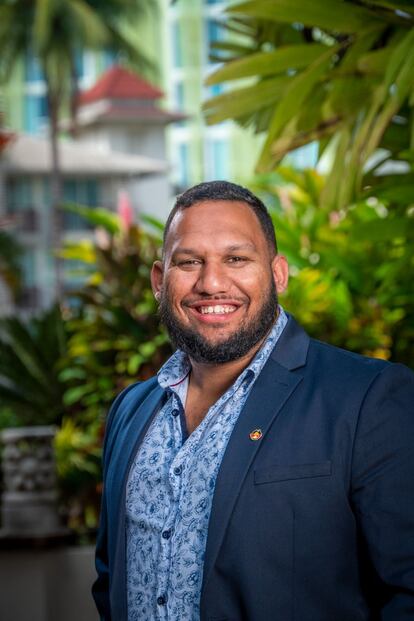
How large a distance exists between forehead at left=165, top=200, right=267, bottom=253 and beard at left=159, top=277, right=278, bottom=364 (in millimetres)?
124

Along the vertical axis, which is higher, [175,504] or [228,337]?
[228,337]

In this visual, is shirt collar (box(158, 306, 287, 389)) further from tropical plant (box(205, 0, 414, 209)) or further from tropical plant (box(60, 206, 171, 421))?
tropical plant (box(60, 206, 171, 421))

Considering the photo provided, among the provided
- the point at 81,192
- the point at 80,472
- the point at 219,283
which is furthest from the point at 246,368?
the point at 81,192

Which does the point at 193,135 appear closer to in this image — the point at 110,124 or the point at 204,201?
the point at 110,124

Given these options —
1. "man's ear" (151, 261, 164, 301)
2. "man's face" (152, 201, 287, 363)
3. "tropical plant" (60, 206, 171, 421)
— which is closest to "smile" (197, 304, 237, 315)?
"man's face" (152, 201, 287, 363)

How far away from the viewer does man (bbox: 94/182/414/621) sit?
2.38 metres

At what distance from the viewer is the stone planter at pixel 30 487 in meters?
10.4

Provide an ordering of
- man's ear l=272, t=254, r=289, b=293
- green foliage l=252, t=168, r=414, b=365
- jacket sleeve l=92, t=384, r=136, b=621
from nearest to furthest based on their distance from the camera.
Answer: man's ear l=272, t=254, r=289, b=293 → jacket sleeve l=92, t=384, r=136, b=621 → green foliage l=252, t=168, r=414, b=365

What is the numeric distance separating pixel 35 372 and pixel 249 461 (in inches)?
392

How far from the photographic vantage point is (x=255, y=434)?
8.14 ft

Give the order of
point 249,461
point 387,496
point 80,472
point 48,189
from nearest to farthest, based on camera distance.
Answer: point 387,496, point 249,461, point 80,472, point 48,189

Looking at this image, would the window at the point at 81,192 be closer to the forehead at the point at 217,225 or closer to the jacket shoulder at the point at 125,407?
the jacket shoulder at the point at 125,407

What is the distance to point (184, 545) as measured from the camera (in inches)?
98.7

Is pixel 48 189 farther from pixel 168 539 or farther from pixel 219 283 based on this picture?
pixel 168 539
